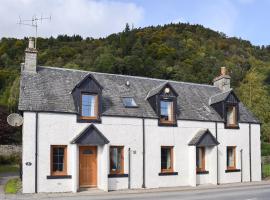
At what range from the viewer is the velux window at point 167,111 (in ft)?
85.8

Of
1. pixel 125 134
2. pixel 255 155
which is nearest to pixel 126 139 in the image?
pixel 125 134

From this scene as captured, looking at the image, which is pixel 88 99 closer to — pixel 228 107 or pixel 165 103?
pixel 165 103

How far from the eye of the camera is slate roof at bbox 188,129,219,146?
26242 mm

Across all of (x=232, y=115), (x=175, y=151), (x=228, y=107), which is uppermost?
(x=228, y=107)

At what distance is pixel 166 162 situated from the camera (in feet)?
85.5

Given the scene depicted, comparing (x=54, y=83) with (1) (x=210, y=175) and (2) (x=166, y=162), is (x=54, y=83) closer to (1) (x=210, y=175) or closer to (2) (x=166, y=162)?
(2) (x=166, y=162)

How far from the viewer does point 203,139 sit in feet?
86.8

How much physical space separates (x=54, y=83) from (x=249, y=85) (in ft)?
140

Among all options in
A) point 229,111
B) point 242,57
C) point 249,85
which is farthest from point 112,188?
point 242,57

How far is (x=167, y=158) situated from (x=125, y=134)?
3769 mm

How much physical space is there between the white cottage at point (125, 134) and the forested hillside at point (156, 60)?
97.3 feet

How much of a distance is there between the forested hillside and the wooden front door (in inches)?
1396

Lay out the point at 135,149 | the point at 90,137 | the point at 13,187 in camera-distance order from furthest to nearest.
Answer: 1. the point at 135,149
2. the point at 90,137
3. the point at 13,187

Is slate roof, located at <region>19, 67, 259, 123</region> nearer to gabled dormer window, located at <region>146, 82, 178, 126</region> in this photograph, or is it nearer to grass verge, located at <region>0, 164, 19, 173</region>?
gabled dormer window, located at <region>146, 82, 178, 126</region>
